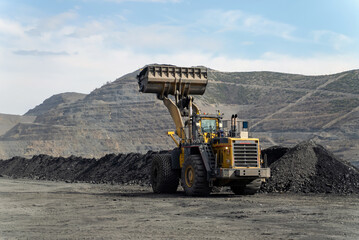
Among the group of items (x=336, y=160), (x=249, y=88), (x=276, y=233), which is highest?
(x=249, y=88)

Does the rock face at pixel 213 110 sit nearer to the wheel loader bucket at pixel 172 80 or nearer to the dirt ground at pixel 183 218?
the wheel loader bucket at pixel 172 80

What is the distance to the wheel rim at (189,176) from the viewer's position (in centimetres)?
1798

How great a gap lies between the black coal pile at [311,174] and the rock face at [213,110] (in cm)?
5261

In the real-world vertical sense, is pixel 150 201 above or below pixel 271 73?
below

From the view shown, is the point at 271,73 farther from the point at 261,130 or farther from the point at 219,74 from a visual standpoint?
the point at 261,130

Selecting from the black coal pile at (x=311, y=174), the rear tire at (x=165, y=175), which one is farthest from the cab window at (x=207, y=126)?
the black coal pile at (x=311, y=174)

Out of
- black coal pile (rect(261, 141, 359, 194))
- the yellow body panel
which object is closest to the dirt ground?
the yellow body panel

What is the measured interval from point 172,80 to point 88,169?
17873 millimetres

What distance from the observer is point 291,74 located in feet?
495

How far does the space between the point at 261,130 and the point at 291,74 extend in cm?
5174

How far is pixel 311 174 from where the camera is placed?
69.4ft

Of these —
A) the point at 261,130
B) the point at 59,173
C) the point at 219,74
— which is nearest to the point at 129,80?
the point at 219,74

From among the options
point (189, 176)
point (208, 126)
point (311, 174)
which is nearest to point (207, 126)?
point (208, 126)

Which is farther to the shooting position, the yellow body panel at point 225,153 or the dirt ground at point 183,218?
the yellow body panel at point 225,153
